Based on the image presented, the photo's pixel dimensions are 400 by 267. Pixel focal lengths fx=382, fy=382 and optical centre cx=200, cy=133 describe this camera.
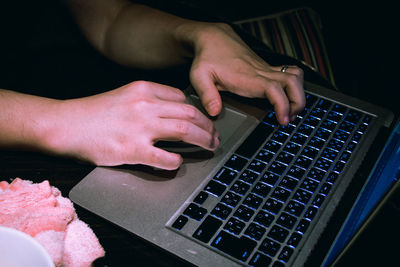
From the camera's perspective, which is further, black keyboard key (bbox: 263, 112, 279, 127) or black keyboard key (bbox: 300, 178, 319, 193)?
black keyboard key (bbox: 263, 112, 279, 127)

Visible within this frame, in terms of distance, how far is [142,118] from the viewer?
0.66 metres

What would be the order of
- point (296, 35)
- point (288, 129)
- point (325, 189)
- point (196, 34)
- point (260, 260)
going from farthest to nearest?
1. point (296, 35)
2. point (196, 34)
3. point (288, 129)
4. point (325, 189)
5. point (260, 260)

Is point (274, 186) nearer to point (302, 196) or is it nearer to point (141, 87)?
point (302, 196)

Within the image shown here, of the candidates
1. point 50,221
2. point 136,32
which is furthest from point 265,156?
point 136,32

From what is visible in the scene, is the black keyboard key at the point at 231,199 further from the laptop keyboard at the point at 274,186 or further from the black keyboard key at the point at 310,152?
the black keyboard key at the point at 310,152

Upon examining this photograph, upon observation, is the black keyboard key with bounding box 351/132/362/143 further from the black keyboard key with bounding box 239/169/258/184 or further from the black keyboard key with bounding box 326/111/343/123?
the black keyboard key with bounding box 239/169/258/184

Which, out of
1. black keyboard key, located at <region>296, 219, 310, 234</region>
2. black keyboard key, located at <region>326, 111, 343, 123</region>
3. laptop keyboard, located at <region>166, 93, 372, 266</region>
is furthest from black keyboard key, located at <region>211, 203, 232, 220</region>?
black keyboard key, located at <region>326, 111, 343, 123</region>

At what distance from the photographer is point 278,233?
564 mm

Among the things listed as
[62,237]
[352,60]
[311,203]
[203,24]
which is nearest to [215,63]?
[203,24]

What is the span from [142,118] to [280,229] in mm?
289

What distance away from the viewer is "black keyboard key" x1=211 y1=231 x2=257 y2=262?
0.54m

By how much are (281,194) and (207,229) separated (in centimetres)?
14

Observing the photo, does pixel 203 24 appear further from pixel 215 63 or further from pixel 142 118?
pixel 142 118

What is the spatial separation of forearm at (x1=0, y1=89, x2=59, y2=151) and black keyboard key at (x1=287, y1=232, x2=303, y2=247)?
Result: 0.42 m
